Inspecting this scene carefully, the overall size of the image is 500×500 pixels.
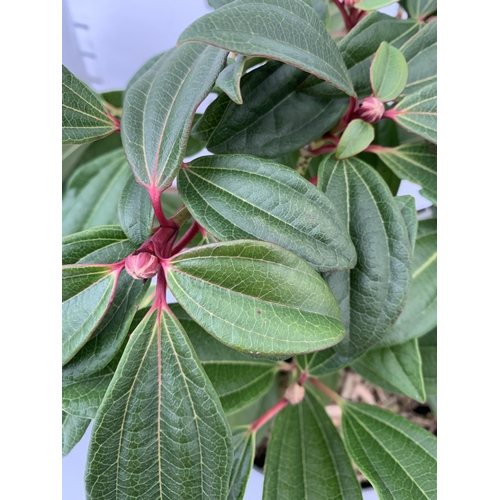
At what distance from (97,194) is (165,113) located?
1.35ft

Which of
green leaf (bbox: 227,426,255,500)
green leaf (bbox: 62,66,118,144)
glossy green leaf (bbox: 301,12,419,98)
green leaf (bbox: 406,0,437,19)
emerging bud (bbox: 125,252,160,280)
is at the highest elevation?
green leaf (bbox: 406,0,437,19)

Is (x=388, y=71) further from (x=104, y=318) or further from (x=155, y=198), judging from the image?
(x=104, y=318)

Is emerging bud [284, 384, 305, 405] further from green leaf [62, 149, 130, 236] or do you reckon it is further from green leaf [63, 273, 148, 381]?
green leaf [62, 149, 130, 236]

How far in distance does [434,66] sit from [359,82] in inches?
3.7

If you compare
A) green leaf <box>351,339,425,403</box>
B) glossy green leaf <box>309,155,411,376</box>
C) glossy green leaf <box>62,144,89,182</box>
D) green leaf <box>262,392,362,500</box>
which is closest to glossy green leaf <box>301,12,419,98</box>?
glossy green leaf <box>309,155,411,376</box>

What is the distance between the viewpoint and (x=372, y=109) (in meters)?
0.48

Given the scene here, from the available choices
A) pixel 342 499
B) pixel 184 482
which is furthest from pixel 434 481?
pixel 184 482

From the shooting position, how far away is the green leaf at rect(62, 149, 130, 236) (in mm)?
766

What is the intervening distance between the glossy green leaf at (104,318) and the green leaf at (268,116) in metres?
0.16

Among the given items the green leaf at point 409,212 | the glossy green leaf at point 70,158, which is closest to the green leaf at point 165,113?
the green leaf at point 409,212

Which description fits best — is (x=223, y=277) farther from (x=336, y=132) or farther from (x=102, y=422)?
(x=336, y=132)

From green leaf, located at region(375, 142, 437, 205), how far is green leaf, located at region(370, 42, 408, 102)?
94 millimetres

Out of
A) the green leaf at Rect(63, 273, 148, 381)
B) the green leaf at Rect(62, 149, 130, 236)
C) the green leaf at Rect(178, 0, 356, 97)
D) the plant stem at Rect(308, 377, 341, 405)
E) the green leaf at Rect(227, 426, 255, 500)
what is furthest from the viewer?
the green leaf at Rect(62, 149, 130, 236)

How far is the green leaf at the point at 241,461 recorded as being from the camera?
52 cm
